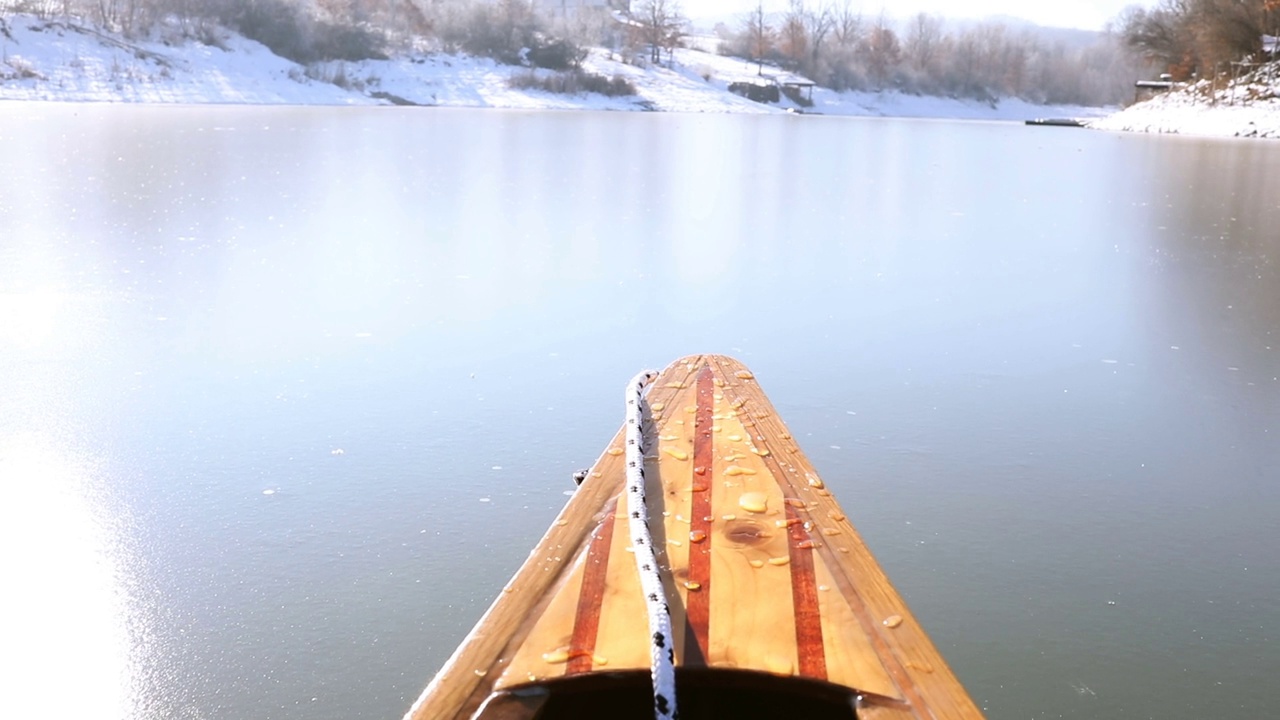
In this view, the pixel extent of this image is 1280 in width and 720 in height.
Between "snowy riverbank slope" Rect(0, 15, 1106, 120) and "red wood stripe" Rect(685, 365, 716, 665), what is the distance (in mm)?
25612

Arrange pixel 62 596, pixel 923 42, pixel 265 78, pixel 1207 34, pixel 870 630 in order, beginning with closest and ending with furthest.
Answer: pixel 870 630, pixel 62 596, pixel 1207 34, pixel 265 78, pixel 923 42

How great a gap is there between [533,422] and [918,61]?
170 ft

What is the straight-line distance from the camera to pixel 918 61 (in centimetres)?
5103

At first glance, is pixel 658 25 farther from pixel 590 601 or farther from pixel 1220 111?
pixel 590 601

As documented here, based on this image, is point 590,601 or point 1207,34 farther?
point 1207,34

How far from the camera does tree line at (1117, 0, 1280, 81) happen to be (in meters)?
24.0

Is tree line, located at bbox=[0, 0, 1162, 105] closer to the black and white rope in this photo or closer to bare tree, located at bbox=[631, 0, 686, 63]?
bare tree, located at bbox=[631, 0, 686, 63]

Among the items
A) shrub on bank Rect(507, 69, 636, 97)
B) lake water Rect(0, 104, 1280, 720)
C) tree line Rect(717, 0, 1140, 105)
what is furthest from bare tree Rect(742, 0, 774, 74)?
lake water Rect(0, 104, 1280, 720)

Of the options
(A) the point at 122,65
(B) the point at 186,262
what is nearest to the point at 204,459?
(B) the point at 186,262

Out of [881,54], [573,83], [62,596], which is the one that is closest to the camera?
[62,596]

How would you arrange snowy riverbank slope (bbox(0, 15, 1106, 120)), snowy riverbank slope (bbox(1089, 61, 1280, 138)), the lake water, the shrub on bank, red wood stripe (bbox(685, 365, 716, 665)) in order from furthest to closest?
the shrub on bank → snowy riverbank slope (bbox(0, 15, 1106, 120)) → snowy riverbank slope (bbox(1089, 61, 1280, 138)) → the lake water → red wood stripe (bbox(685, 365, 716, 665))

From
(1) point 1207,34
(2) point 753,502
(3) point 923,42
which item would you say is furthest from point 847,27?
(2) point 753,502

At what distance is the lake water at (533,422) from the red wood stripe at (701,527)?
0.45m

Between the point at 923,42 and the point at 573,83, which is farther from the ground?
the point at 923,42
